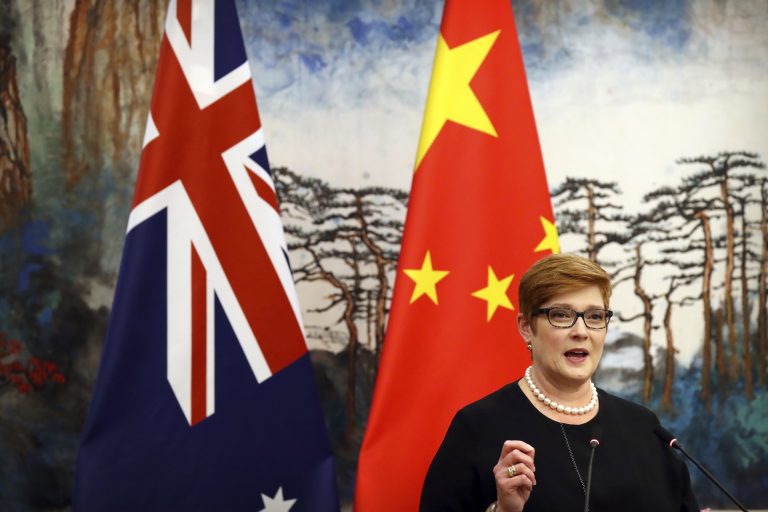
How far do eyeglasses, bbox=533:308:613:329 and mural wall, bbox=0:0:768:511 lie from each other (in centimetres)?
118

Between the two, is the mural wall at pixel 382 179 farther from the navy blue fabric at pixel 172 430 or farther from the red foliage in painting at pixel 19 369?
the navy blue fabric at pixel 172 430

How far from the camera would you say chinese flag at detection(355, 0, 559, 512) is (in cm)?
253

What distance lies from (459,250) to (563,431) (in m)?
Answer: 0.84

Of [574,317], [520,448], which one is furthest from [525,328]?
[520,448]

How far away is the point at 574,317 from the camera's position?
6.27 feet

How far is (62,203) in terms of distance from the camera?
293 cm

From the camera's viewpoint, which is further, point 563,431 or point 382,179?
point 382,179

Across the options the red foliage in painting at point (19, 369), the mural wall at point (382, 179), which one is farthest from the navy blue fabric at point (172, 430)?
the red foliage in painting at point (19, 369)

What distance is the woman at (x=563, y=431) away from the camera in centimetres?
187

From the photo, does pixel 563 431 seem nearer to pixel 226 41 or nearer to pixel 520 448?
pixel 520 448

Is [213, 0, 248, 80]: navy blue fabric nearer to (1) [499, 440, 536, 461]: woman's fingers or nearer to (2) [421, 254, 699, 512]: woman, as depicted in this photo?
(2) [421, 254, 699, 512]: woman

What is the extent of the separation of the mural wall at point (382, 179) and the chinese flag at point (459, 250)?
1.38ft

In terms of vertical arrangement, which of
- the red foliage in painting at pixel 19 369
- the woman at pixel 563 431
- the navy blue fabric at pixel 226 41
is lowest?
the woman at pixel 563 431

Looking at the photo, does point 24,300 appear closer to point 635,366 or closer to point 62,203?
point 62,203
